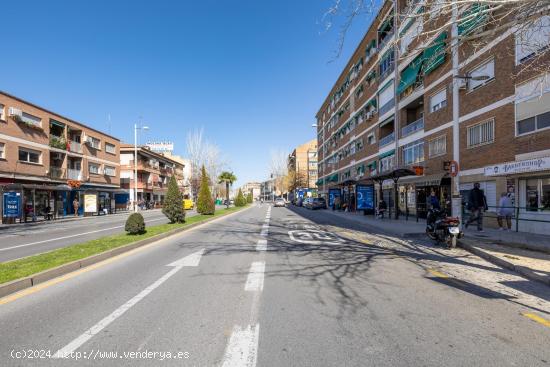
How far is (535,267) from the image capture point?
647 cm

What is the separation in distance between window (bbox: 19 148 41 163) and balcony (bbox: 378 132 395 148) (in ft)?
101

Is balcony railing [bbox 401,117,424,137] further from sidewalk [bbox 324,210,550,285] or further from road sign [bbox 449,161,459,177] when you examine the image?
road sign [bbox 449,161,459,177]

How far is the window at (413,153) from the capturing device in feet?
71.7

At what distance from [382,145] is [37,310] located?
1095 inches

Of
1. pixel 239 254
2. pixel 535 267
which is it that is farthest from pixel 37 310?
pixel 535 267

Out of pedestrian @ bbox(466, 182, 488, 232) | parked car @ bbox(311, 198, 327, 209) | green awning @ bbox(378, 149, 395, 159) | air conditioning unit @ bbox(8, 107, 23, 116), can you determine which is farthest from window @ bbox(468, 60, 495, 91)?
air conditioning unit @ bbox(8, 107, 23, 116)

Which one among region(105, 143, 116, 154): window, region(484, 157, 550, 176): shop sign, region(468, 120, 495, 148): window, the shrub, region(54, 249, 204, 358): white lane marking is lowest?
region(54, 249, 204, 358): white lane marking

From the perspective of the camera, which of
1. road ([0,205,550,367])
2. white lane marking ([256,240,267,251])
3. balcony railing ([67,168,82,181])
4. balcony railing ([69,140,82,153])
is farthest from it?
balcony railing ([69,140,82,153])

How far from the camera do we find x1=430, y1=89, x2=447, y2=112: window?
1911 centimetres

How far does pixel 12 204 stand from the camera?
21.8 meters

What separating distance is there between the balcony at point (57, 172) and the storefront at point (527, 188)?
33.8 meters

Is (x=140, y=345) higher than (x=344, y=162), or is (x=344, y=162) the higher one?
(x=344, y=162)

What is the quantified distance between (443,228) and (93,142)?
3867 centimetres

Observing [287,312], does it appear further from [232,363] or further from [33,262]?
[33,262]
